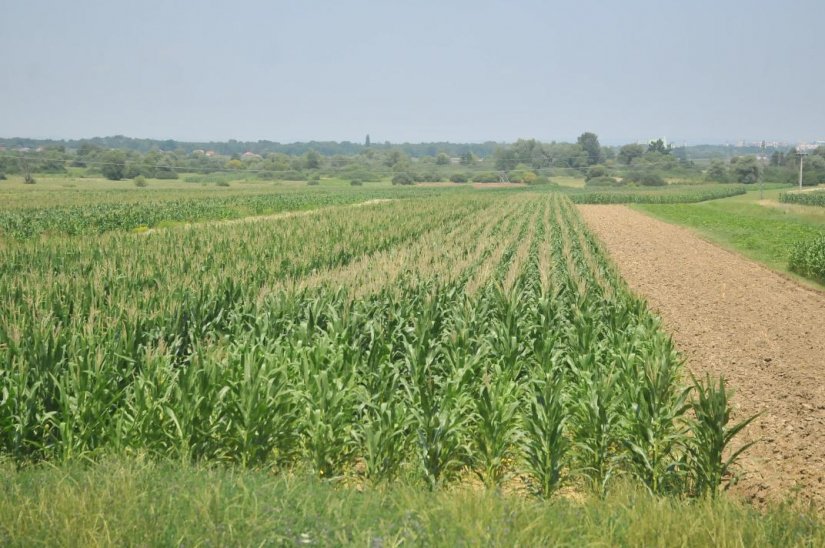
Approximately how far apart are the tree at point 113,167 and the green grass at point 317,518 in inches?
4933

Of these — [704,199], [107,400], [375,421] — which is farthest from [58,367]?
[704,199]

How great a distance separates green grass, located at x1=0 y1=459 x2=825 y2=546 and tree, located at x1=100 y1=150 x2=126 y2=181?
125 meters

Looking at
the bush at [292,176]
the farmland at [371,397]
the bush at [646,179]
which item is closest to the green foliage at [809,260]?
the farmland at [371,397]

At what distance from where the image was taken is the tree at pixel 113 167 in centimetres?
12212

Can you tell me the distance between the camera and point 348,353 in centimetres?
905

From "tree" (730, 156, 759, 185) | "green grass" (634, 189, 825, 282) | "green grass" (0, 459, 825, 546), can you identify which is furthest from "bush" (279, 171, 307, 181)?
"green grass" (0, 459, 825, 546)

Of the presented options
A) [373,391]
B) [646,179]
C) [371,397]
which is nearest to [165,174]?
[646,179]

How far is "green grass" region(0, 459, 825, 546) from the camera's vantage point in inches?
174

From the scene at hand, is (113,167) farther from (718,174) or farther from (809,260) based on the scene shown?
(809,260)

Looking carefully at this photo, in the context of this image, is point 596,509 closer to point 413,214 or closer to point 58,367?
point 58,367

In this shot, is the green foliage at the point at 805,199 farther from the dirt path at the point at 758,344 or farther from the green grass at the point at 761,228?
the dirt path at the point at 758,344

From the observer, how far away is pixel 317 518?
15.5 feet

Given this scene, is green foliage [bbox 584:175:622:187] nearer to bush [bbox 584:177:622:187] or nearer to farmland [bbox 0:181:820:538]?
bush [bbox 584:177:622:187]

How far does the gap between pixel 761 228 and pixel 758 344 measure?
30.9m
